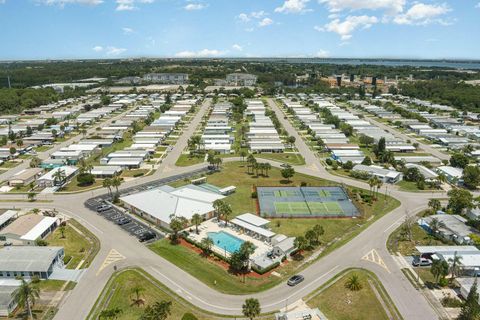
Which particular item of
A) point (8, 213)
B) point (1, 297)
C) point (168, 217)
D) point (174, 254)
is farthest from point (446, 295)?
point (8, 213)

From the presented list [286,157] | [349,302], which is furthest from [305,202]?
[286,157]

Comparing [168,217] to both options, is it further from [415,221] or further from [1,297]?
[415,221]

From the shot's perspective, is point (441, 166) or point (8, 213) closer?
point (8, 213)

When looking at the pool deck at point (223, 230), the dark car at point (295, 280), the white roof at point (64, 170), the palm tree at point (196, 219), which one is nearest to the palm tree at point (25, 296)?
the pool deck at point (223, 230)

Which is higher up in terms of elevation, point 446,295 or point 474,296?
point 474,296

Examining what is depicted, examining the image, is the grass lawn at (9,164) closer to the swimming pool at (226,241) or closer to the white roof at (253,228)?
the swimming pool at (226,241)

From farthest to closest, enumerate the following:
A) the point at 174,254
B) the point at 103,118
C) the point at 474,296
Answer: the point at 103,118 < the point at 174,254 < the point at 474,296

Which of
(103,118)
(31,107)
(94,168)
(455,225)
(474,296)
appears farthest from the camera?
(31,107)
